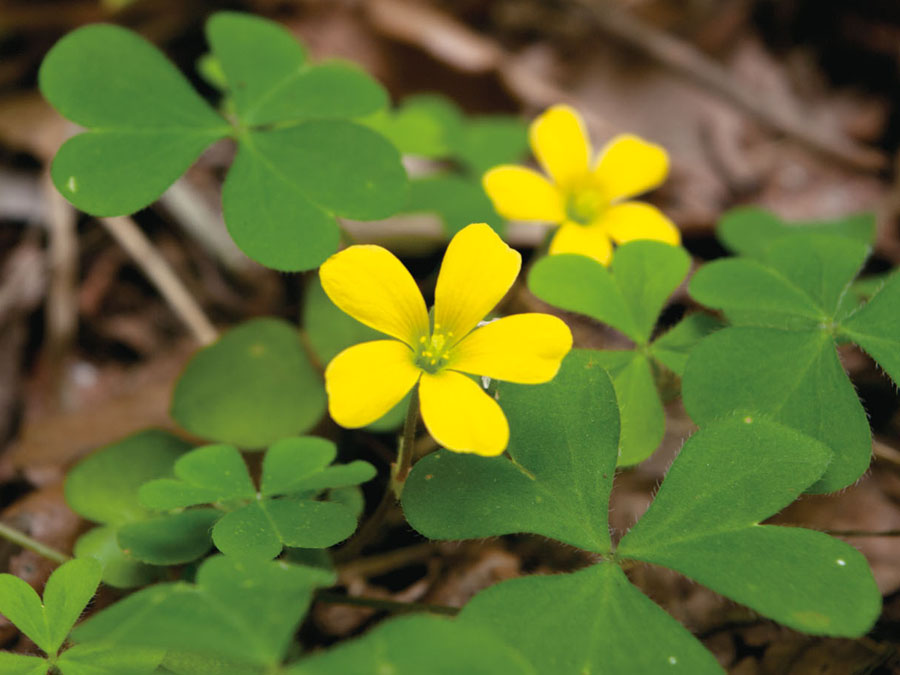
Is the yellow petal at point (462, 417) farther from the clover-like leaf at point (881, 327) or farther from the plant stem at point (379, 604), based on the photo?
the clover-like leaf at point (881, 327)

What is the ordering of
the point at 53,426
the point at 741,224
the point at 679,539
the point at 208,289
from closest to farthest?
the point at 679,539 < the point at 53,426 < the point at 741,224 < the point at 208,289

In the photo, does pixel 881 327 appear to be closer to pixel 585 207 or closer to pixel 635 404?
pixel 635 404

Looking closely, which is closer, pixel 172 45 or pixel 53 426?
pixel 53 426

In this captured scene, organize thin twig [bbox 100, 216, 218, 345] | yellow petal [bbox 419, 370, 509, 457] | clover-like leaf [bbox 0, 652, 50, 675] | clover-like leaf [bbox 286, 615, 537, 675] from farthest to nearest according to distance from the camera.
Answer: thin twig [bbox 100, 216, 218, 345] < clover-like leaf [bbox 0, 652, 50, 675] < yellow petal [bbox 419, 370, 509, 457] < clover-like leaf [bbox 286, 615, 537, 675]

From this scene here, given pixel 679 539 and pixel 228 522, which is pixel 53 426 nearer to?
pixel 228 522

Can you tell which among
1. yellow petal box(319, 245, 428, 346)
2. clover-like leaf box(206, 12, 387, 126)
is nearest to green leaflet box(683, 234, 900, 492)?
yellow petal box(319, 245, 428, 346)

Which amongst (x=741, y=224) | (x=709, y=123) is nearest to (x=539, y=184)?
(x=741, y=224)

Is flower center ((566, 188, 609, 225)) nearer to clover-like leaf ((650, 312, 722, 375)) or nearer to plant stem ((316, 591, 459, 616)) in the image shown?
clover-like leaf ((650, 312, 722, 375))

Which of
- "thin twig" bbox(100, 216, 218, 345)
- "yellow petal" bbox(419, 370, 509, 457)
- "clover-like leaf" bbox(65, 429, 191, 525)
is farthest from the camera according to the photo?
"thin twig" bbox(100, 216, 218, 345)
